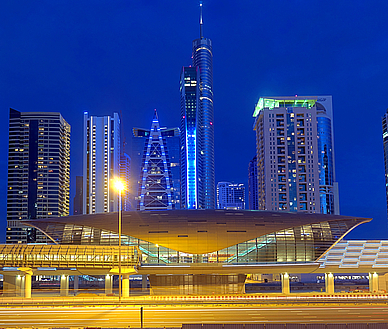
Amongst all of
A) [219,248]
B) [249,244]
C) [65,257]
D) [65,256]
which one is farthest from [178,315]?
[249,244]

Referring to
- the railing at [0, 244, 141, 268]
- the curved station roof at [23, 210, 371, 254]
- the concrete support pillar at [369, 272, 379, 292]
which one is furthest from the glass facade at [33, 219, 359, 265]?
the railing at [0, 244, 141, 268]

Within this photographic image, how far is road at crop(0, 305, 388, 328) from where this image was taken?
43.4m

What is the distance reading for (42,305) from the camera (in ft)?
190

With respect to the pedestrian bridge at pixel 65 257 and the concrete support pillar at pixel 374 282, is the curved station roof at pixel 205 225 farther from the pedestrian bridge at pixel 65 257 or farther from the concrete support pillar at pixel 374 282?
the pedestrian bridge at pixel 65 257

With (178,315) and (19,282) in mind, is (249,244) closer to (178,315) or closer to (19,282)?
(178,315)

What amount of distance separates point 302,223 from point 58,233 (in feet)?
175

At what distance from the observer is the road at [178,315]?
43.4 metres

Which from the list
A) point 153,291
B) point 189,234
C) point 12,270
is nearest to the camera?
point 12,270

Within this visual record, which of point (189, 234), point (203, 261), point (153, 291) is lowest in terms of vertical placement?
point (153, 291)

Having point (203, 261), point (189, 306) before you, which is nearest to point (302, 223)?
point (203, 261)

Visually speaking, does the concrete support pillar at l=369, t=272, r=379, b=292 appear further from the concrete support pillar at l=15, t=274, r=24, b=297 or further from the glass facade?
the concrete support pillar at l=15, t=274, r=24, b=297

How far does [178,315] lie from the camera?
48750mm

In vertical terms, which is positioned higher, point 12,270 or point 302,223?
point 302,223

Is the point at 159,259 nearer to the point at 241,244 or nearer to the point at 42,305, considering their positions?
the point at 241,244
